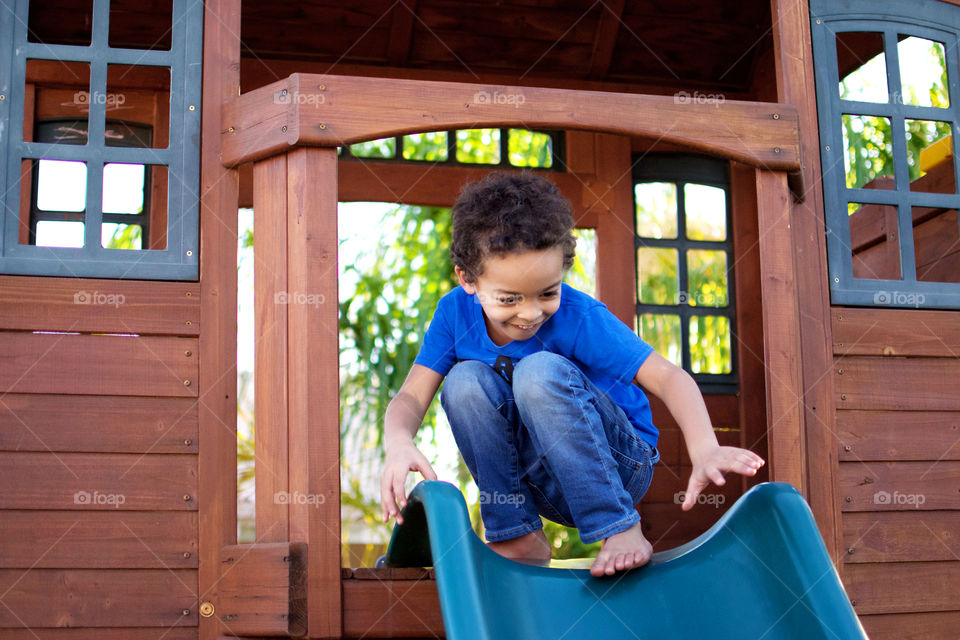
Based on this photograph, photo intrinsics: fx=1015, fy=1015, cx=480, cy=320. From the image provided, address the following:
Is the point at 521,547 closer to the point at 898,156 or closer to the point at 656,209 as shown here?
the point at 898,156

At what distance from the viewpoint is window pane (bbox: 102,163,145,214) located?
421 cm

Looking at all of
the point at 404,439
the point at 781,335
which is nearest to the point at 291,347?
the point at 404,439

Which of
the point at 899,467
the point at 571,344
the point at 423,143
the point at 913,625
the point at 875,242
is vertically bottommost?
the point at 913,625

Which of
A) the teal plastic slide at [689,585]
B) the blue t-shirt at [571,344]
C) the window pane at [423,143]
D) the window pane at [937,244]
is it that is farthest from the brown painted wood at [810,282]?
the window pane at [423,143]

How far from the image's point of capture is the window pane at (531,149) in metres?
4.76

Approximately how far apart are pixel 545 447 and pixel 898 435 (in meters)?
1.50

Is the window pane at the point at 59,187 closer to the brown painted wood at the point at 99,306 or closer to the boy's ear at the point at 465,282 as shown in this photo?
the brown painted wood at the point at 99,306

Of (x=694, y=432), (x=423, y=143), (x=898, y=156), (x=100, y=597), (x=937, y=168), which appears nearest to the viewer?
(x=694, y=432)

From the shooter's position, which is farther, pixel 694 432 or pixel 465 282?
pixel 465 282

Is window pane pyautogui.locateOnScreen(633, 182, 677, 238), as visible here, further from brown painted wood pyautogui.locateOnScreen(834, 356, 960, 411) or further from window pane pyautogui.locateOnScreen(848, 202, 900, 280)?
brown painted wood pyautogui.locateOnScreen(834, 356, 960, 411)

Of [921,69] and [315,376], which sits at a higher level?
[921,69]

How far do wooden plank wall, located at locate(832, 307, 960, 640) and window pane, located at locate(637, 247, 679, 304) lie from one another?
1.60m

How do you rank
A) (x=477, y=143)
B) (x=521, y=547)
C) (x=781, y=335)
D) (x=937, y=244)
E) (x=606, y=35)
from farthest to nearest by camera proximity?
(x=477, y=143), (x=606, y=35), (x=937, y=244), (x=781, y=335), (x=521, y=547)

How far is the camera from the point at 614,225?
4.62 metres
